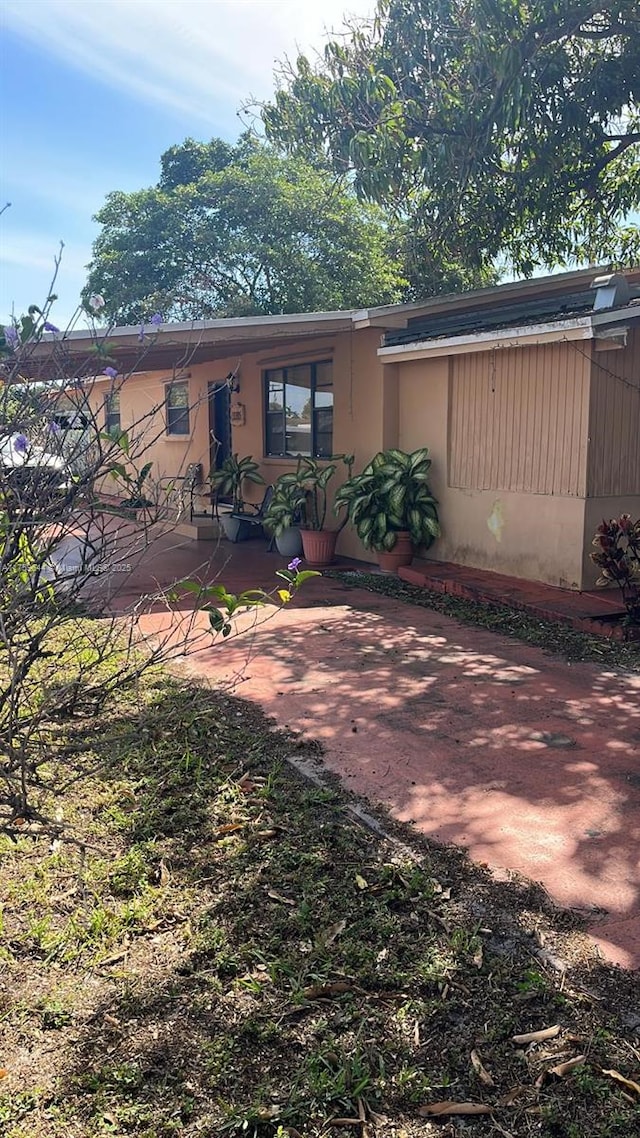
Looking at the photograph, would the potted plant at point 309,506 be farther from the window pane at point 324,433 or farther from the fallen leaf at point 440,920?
the fallen leaf at point 440,920

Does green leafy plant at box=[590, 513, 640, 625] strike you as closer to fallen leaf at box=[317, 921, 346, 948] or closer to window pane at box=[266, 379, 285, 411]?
fallen leaf at box=[317, 921, 346, 948]

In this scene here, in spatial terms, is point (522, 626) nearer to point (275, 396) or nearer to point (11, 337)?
point (11, 337)

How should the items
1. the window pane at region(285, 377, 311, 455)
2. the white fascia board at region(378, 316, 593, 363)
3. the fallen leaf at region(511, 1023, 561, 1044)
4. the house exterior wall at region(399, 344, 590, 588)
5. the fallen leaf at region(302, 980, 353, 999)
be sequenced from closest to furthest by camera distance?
the fallen leaf at region(511, 1023, 561, 1044), the fallen leaf at region(302, 980, 353, 999), the white fascia board at region(378, 316, 593, 363), the house exterior wall at region(399, 344, 590, 588), the window pane at region(285, 377, 311, 455)

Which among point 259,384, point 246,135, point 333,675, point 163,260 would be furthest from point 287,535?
point 246,135

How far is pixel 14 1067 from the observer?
229 cm

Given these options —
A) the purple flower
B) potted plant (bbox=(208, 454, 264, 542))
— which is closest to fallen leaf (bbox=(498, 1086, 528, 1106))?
the purple flower

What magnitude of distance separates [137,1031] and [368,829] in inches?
56.9

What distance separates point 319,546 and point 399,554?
1.20 metres

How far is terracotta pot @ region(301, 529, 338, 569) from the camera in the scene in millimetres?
10688

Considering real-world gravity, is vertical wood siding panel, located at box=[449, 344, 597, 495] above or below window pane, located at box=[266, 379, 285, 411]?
below

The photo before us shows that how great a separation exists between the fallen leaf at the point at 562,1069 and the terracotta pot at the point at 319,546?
28.0ft

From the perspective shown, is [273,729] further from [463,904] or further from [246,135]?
→ [246,135]

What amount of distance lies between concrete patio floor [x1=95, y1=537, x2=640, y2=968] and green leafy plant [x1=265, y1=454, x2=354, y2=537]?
3215 mm

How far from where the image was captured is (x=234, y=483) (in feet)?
44.5
